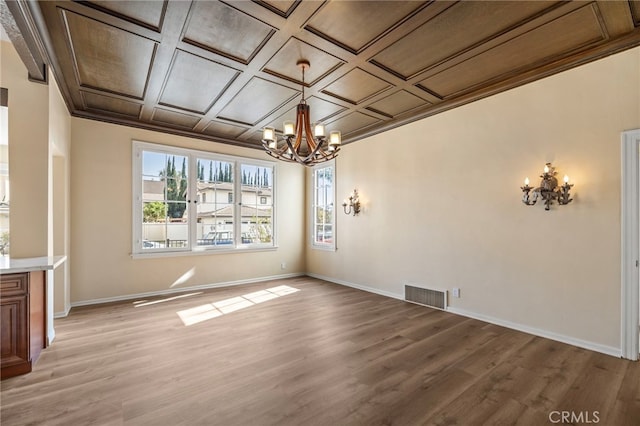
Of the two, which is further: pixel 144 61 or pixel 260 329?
pixel 260 329

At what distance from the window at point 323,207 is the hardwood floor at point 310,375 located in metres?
2.62

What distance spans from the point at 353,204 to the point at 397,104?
210 centimetres

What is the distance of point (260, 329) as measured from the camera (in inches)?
142

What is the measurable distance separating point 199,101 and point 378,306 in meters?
4.07

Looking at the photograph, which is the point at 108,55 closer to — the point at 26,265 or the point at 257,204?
the point at 26,265

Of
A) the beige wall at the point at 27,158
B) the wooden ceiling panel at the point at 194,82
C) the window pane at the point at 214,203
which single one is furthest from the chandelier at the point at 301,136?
the window pane at the point at 214,203

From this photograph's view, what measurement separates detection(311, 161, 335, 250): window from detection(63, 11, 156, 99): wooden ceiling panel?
377 cm

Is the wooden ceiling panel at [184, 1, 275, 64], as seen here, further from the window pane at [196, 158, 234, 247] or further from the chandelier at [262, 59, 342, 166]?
the window pane at [196, 158, 234, 247]

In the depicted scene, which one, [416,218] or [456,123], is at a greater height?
[456,123]

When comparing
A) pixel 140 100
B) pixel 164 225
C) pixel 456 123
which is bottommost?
pixel 164 225

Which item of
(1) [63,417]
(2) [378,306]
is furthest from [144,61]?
(2) [378,306]

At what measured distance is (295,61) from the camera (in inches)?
125

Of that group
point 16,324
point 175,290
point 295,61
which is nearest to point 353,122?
point 295,61

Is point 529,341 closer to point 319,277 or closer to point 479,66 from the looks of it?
point 479,66
